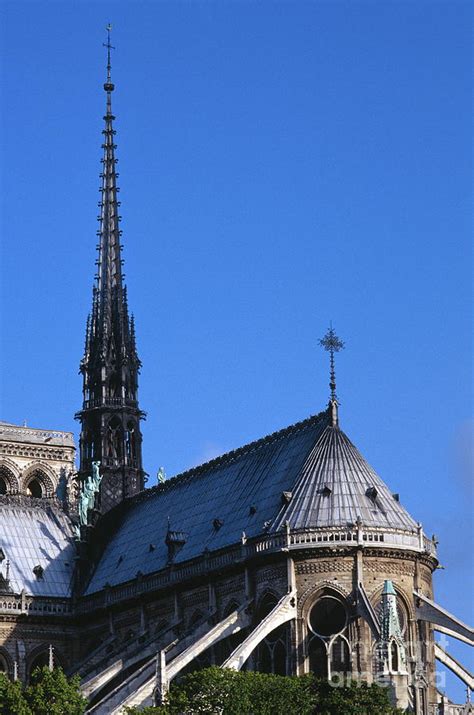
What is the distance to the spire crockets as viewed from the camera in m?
113

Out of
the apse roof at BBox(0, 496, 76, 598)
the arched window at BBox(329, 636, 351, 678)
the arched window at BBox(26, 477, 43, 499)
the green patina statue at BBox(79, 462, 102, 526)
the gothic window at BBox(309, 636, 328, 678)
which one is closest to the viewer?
the arched window at BBox(329, 636, 351, 678)

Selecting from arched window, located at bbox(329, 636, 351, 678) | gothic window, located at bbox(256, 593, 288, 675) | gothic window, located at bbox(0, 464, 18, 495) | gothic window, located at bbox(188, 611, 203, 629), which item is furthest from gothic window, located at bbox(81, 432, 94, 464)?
arched window, located at bbox(329, 636, 351, 678)

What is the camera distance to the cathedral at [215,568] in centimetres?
8381

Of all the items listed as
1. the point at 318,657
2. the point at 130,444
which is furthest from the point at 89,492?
the point at 318,657

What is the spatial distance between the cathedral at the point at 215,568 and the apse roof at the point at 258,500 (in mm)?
112

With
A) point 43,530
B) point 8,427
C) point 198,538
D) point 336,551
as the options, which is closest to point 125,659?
point 198,538

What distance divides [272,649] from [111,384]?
33465 millimetres

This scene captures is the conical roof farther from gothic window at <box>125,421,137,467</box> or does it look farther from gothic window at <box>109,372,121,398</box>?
gothic window at <box>109,372,121,398</box>

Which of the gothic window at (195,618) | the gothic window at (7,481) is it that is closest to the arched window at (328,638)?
the gothic window at (195,618)

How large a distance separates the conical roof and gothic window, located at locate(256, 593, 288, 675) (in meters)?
3.54

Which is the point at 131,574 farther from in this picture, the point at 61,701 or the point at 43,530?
the point at 61,701

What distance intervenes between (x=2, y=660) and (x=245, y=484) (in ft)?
61.6

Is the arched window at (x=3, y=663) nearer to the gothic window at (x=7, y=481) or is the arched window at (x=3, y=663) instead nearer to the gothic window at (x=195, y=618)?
the gothic window at (x=195, y=618)

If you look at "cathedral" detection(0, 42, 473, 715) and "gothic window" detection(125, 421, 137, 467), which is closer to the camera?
"cathedral" detection(0, 42, 473, 715)
